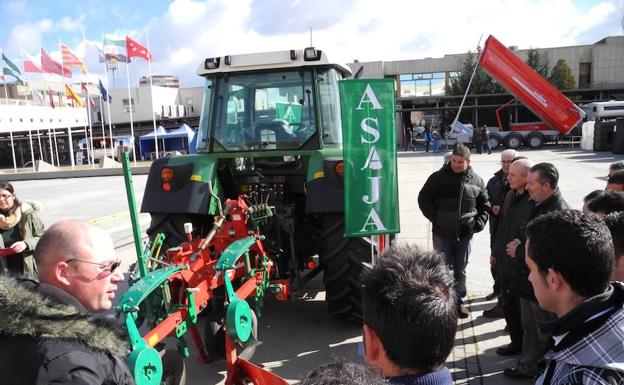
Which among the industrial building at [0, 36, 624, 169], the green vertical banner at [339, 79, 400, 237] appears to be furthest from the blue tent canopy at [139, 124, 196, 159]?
the green vertical banner at [339, 79, 400, 237]

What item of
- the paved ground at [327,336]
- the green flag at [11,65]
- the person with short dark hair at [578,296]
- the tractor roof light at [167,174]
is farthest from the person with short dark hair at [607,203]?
the green flag at [11,65]

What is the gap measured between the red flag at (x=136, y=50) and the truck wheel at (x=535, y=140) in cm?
1896

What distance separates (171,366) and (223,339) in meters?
0.79

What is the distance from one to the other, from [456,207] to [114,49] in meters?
21.1

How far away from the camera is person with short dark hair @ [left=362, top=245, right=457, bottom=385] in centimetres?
131

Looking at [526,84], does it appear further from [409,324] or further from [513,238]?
[409,324]

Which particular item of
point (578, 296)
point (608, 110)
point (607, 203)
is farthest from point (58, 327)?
point (608, 110)

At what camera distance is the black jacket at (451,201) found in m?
4.54

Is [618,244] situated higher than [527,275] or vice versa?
[618,244]

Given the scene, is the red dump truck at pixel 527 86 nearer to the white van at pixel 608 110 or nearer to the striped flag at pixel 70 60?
the white van at pixel 608 110

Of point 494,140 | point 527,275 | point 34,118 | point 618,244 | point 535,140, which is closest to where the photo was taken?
point 618,244

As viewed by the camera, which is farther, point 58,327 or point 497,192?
point 497,192

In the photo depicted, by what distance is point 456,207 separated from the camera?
454 cm

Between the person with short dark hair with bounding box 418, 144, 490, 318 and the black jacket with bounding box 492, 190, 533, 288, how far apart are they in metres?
0.46
